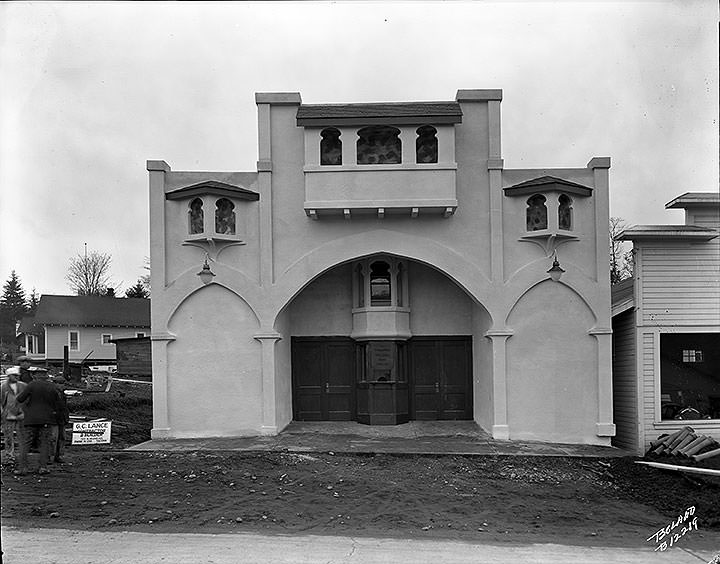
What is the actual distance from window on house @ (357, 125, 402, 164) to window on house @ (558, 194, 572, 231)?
363 cm

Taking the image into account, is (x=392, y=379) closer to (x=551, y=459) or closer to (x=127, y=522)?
(x=551, y=459)

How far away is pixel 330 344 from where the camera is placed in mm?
16344

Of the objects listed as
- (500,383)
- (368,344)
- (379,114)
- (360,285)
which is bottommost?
(500,383)

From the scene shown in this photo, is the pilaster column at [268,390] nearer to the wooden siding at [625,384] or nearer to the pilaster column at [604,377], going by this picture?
the pilaster column at [604,377]

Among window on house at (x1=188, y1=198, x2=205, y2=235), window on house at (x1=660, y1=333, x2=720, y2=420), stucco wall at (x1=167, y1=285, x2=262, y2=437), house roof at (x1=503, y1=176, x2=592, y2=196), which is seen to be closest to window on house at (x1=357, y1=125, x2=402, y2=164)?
house roof at (x1=503, y1=176, x2=592, y2=196)

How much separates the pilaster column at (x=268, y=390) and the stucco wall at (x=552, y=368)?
4.99 meters

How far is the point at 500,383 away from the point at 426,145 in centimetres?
533

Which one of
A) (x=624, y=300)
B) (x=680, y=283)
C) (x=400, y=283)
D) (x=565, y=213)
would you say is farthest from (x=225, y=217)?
→ (x=680, y=283)

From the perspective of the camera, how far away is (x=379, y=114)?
1391 centimetres

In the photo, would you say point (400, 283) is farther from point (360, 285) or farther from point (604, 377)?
Result: point (604, 377)

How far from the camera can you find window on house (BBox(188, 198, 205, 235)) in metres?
14.3

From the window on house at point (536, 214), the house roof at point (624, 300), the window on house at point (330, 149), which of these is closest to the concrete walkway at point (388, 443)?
the house roof at point (624, 300)

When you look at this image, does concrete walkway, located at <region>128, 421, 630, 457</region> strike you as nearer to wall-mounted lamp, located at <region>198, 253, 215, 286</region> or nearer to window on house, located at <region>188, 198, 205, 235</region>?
wall-mounted lamp, located at <region>198, 253, 215, 286</region>

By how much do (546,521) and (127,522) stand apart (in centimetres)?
539
